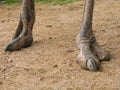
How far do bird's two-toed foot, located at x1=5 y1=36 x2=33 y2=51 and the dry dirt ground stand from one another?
6cm

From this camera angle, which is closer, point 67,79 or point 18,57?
point 67,79

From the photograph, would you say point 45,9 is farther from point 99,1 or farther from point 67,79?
point 67,79

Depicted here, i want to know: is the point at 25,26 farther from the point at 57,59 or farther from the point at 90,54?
the point at 90,54

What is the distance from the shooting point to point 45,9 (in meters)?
6.22

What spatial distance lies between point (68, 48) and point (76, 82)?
838 mm

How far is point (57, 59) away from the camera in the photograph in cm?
358

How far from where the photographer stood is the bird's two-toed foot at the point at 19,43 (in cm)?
385

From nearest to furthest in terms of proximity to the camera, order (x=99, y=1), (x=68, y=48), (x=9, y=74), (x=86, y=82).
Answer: (x=86, y=82)
(x=9, y=74)
(x=68, y=48)
(x=99, y=1)

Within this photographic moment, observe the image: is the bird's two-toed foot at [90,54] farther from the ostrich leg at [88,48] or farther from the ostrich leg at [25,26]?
the ostrich leg at [25,26]

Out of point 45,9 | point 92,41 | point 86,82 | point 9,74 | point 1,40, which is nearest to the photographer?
point 86,82

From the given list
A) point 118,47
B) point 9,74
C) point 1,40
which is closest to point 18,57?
point 9,74

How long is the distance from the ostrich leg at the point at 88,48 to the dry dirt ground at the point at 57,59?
60 mm

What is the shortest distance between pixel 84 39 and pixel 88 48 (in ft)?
0.40

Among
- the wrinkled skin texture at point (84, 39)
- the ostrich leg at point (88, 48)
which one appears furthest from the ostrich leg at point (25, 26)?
the ostrich leg at point (88, 48)
